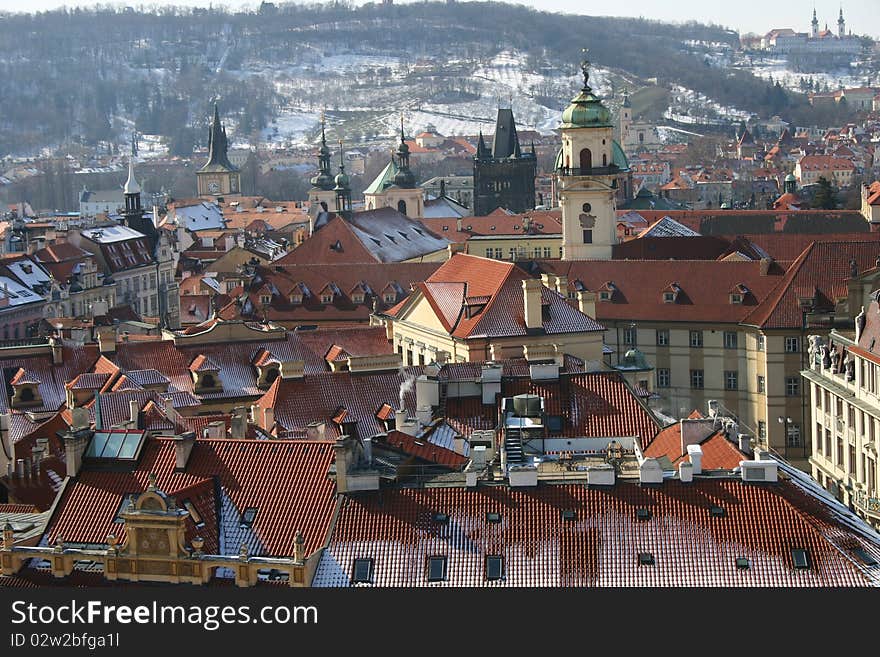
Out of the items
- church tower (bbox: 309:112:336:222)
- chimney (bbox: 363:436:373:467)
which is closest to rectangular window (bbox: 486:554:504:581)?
chimney (bbox: 363:436:373:467)

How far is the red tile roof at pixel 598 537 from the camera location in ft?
94.9

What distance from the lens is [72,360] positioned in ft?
184

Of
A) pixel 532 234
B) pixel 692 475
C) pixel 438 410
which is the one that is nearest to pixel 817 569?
pixel 692 475

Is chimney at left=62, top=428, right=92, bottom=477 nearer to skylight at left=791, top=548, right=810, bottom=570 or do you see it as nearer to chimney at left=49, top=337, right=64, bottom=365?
skylight at left=791, top=548, right=810, bottom=570

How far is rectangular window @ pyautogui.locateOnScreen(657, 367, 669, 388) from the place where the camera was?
69938 millimetres

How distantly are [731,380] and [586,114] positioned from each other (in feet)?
85.3

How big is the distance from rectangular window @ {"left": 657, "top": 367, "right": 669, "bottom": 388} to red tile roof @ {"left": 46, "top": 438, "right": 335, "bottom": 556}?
124ft

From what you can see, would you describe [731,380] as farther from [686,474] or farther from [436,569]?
[436,569]

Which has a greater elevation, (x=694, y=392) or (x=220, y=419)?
(x=220, y=419)

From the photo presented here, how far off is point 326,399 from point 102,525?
53.4 ft

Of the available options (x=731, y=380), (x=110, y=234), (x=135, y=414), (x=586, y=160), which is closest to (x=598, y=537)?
(x=135, y=414)

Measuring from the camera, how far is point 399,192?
14038 centimetres

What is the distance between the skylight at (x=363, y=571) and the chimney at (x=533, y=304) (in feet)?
98.1

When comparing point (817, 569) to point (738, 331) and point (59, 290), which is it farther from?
point (59, 290)
